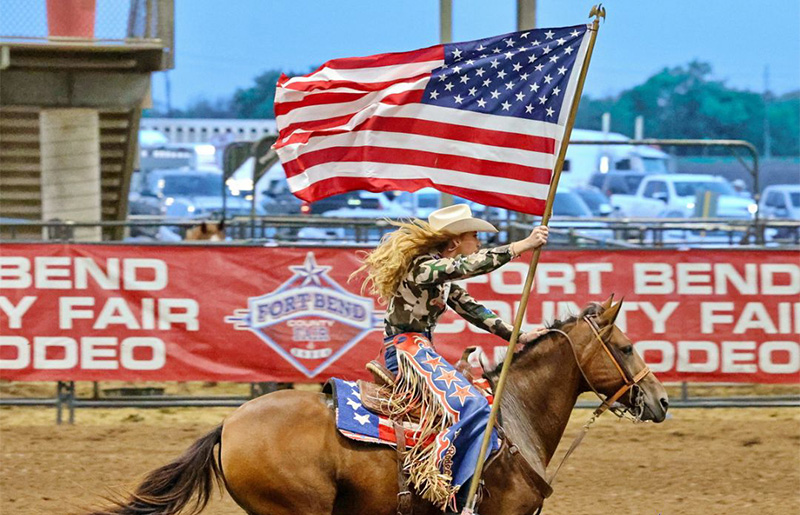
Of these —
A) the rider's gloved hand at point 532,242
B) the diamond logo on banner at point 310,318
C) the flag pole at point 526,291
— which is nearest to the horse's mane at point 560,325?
the flag pole at point 526,291

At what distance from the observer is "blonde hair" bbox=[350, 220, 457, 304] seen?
5.73 metres

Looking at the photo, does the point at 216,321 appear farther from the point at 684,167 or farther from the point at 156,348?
the point at 684,167

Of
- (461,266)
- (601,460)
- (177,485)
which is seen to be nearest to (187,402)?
(601,460)

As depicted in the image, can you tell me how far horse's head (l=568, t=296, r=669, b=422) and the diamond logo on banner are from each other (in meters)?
4.44

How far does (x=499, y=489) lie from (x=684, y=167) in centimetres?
4013

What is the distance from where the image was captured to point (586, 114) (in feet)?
221

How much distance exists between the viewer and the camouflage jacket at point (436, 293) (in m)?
5.52

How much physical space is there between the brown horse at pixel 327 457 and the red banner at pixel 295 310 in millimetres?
4259

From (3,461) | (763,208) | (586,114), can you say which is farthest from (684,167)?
(3,461)

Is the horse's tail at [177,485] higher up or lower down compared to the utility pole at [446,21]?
lower down

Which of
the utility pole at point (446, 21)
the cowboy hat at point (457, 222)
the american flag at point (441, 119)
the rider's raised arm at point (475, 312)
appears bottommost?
the rider's raised arm at point (475, 312)

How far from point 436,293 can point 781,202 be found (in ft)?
86.1

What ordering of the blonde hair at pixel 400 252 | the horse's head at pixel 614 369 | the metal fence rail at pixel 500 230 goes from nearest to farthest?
the blonde hair at pixel 400 252 < the horse's head at pixel 614 369 < the metal fence rail at pixel 500 230

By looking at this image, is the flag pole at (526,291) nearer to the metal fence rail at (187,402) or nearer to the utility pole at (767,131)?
the metal fence rail at (187,402)
